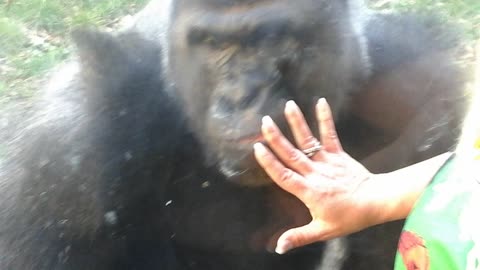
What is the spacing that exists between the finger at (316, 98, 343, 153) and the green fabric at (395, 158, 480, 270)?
20 cm

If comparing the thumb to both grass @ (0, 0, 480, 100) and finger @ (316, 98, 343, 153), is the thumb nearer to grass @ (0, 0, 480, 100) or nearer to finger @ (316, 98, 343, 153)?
finger @ (316, 98, 343, 153)

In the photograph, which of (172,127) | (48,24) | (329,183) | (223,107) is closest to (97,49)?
(48,24)

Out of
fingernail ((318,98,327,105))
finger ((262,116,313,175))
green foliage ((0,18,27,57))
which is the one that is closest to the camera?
finger ((262,116,313,175))

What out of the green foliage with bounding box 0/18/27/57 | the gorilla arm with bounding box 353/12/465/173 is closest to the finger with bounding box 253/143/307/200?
the gorilla arm with bounding box 353/12/465/173

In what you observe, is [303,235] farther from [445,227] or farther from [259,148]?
[445,227]

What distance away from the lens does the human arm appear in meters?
1.40

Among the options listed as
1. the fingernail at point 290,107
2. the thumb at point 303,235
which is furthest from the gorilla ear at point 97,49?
the thumb at point 303,235

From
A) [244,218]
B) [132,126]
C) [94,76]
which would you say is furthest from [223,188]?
[94,76]

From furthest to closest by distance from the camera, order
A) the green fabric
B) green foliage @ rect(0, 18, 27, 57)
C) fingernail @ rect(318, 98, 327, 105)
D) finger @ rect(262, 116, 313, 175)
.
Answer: green foliage @ rect(0, 18, 27, 57), fingernail @ rect(318, 98, 327, 105), finger @ rect(262, 116, 313, 175), the green fabric

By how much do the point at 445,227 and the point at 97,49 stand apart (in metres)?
0.79

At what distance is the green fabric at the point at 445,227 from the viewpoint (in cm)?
116

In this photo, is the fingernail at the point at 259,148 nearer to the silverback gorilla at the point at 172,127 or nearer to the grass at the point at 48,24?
the silverback gorilla at the point at 172,127

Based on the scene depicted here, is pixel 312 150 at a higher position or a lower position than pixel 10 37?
lower

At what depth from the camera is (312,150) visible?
56.2 inches
